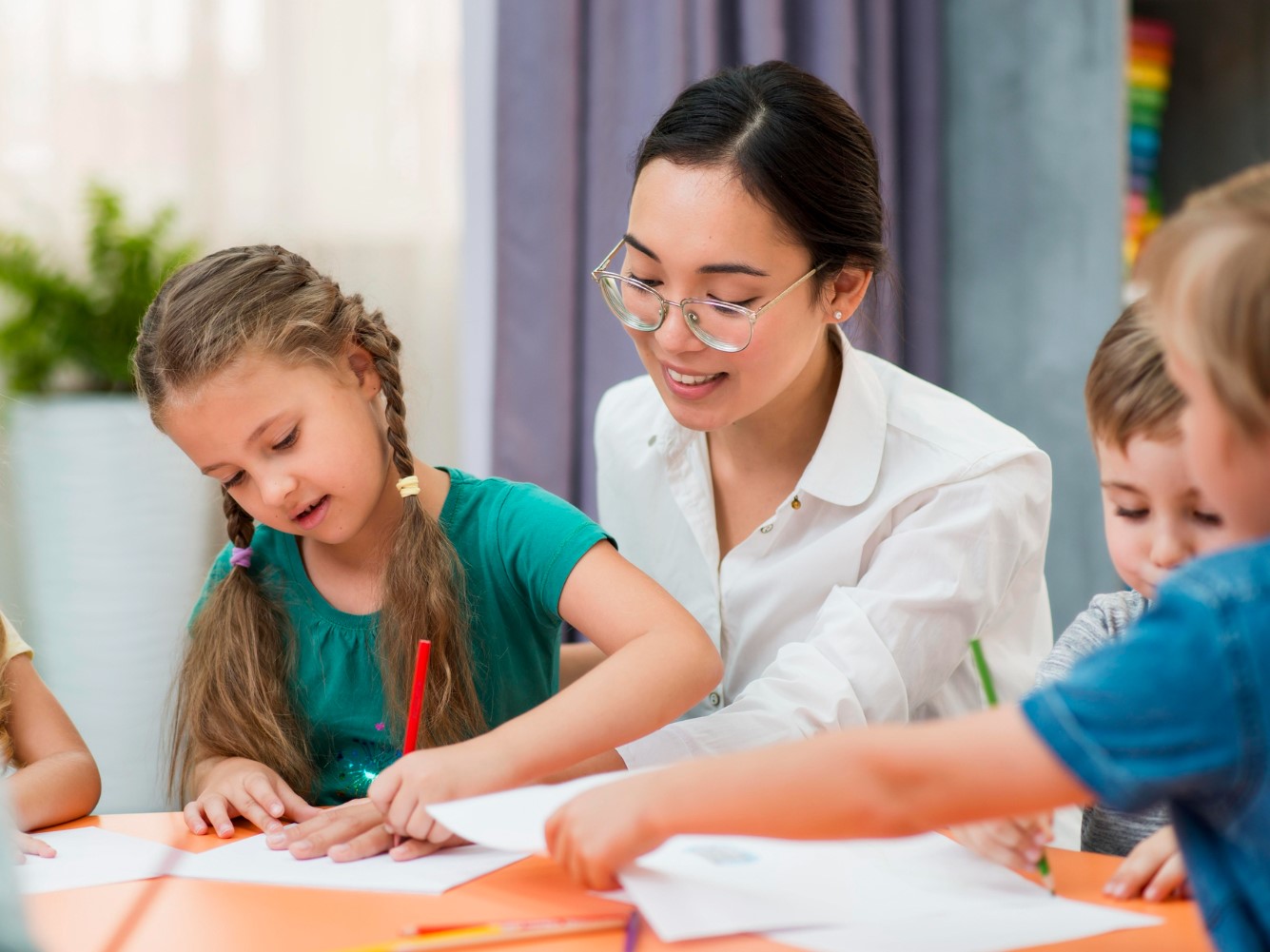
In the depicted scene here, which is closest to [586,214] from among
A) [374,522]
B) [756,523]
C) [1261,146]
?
[756,523]

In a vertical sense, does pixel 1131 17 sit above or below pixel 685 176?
above

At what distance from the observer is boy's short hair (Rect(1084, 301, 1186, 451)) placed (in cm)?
86

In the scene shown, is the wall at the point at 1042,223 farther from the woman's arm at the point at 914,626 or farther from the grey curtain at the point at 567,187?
the woman's arm at the point at 914,626

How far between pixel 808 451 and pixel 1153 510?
541 mm

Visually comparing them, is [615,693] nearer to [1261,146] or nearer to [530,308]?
[530,308]

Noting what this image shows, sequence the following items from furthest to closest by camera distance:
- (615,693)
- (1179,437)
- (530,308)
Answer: (530,308)
(615,693)
(1179,437)

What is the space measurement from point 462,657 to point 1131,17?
5.85 ft

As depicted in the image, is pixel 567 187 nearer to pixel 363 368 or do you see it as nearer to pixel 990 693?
pixel 363 368

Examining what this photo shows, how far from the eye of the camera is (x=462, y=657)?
1153mm

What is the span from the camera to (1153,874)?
0.76 metres

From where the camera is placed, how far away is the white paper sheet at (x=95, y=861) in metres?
0.81

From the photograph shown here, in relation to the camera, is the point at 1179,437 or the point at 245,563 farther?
the point at 245,563

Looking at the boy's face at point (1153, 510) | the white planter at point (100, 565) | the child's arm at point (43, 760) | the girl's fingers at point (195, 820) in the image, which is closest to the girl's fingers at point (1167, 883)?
the boy's face at point (1153, 510)

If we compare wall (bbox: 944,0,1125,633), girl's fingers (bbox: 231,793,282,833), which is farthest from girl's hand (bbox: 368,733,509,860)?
wall (bbox: 944,0,1125,633)
